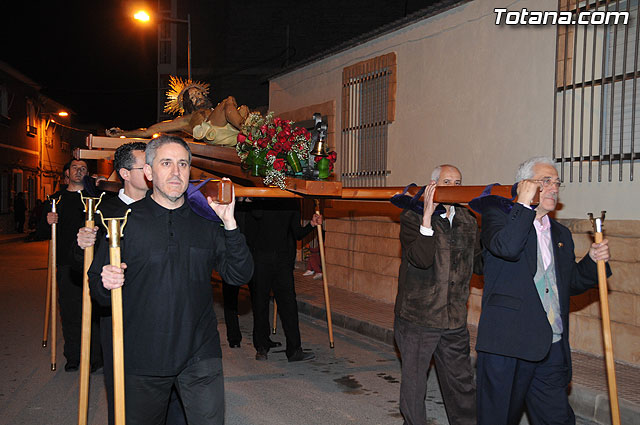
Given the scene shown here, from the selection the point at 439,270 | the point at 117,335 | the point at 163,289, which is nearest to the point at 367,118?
the point at 439,270

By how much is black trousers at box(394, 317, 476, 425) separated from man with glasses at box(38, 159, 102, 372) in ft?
11.9

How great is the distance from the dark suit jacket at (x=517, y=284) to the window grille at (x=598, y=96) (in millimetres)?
3150

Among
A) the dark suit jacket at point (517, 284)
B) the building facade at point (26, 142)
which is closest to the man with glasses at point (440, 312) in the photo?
the dark suit jacket at point (517, 284)

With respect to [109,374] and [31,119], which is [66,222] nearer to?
[109,374]

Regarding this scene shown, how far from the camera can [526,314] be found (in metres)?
4.02

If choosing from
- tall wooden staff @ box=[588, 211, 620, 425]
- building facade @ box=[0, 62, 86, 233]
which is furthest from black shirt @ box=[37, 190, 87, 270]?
building facade @ box=[0, 62, 86, 233]

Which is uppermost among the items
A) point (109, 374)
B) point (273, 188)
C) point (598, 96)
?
point (598, 96)

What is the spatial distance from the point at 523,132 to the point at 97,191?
5.21 meters

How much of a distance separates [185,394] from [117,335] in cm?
62

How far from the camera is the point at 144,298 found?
3484mm

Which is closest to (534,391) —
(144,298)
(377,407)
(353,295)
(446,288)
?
(446,288)

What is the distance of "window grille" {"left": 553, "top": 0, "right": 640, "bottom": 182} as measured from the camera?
6883 millimetres

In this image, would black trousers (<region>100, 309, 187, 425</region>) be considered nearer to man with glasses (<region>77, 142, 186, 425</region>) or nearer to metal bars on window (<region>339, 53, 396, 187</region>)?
man with glasses (<region>77, 142, 186, 425</region>)

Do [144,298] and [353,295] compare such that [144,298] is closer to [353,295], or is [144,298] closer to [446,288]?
[446,288]
